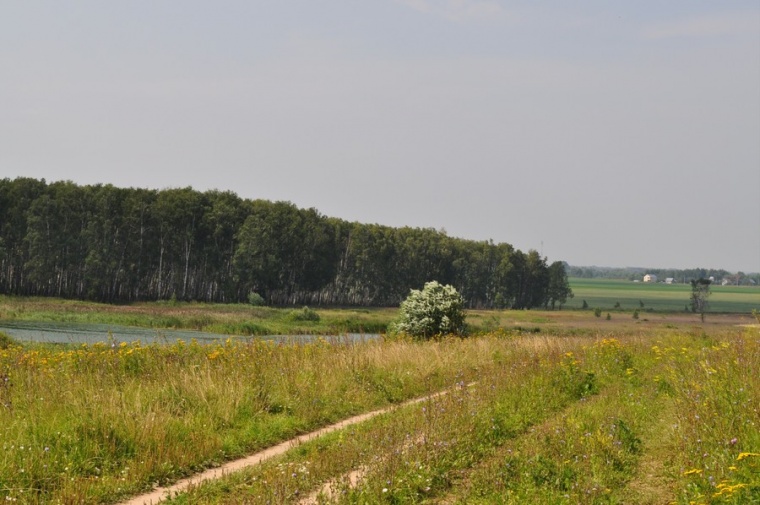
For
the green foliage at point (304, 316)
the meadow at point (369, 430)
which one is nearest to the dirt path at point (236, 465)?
the meadow at point (369, 430)

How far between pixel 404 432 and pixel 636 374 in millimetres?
9691

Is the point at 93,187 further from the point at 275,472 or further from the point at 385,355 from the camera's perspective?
the point at 275,472

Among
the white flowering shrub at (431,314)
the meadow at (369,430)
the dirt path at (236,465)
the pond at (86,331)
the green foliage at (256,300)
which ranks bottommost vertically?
the pond at (86,331)

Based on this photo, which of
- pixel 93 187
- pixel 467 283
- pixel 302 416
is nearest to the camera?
pixel 302 416

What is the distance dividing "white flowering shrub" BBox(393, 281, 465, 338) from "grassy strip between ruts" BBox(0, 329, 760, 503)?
11.5 m

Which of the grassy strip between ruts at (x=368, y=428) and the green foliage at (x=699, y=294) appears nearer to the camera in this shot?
the grassy strip between ruts at (x=368, y=428)

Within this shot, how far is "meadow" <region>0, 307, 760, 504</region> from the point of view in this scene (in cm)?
854

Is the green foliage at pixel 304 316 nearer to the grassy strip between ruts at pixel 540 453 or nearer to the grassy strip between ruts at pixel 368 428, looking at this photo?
the grassy strip between ruts at pixel 368 428

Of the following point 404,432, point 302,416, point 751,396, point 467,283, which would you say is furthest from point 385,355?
point 467,283

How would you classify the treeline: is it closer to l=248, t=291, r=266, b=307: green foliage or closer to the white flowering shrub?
l=248, t=291, r=266, b=307: green foliage

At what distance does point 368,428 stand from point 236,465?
2.25 m

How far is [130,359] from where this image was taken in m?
15.5

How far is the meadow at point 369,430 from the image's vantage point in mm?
8539

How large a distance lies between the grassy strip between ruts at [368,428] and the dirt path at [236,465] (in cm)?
22
